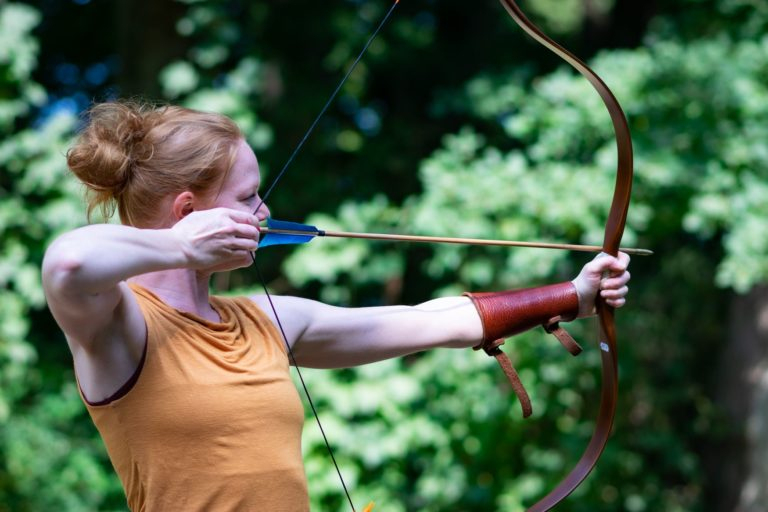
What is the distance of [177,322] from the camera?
141 centimetres

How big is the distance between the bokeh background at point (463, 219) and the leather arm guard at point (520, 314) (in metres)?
1.77

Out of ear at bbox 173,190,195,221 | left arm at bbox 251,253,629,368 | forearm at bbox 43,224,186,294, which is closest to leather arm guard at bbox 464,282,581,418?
left arm at bbox 251,253,629,368

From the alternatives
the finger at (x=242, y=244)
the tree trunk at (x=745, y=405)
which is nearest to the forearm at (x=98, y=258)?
the finger at (x=242, y=244)

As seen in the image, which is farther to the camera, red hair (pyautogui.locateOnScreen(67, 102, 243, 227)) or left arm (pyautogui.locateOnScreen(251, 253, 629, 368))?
left arm (pyautogui.locateOnScreen(251, 253, 629, 368))

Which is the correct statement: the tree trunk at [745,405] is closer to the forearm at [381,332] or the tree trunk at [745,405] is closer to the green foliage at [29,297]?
the green foliage at [29,297]

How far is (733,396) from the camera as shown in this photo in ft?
15.0

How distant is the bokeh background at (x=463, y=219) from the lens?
3625 millimetres

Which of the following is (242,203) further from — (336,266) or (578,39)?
(578,39)

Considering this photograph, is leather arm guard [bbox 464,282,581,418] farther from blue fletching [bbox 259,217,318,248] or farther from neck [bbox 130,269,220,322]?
neck [bbox 130,269,220,322]

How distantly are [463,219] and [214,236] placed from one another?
95.1 inches

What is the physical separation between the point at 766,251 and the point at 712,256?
185cm

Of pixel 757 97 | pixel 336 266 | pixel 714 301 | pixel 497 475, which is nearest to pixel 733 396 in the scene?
pixel 714 301

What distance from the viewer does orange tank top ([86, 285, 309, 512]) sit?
134 centimetres

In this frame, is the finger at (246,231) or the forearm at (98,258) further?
the finger at (246,231)
